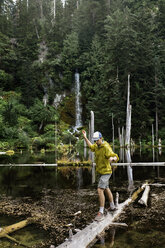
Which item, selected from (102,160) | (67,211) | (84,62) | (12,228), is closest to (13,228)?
(12,228)

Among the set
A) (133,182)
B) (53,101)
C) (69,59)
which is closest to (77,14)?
(69,59)

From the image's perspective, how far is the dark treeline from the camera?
29.4 m

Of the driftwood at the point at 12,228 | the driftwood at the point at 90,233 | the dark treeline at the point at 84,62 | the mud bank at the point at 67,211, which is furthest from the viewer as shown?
the dark treeline at the point at 84,62

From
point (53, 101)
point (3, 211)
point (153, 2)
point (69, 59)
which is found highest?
point (153, 2)

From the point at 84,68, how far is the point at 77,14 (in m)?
14.3

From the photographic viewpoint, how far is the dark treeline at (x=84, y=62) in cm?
2944

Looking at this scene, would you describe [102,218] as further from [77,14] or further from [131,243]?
[77,14]

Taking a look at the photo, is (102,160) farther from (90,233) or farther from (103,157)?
(90,233)

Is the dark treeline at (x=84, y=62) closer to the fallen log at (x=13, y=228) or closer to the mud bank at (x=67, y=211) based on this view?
the mud bank at (x=67, y=211)

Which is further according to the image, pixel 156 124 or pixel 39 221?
pixel 156 124

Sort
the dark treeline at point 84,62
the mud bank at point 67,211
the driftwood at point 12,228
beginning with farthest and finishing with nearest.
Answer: the dark treeline at point 84,62 < the mud bank at point 67,211 < the driftwood at point 12,228

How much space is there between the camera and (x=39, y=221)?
468 centimetres

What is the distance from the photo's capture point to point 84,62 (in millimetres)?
38688

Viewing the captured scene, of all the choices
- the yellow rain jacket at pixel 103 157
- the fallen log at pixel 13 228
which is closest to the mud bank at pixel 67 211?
the fallen log at pixel 13 228
